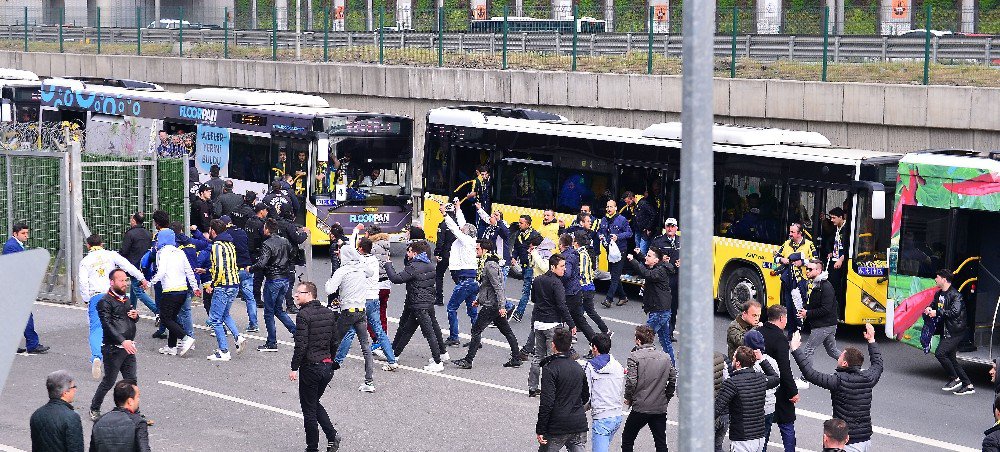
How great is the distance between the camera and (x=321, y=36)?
3775 cm

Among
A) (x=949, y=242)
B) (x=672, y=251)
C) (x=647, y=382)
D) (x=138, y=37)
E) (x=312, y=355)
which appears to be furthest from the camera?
(x=138, y=37)

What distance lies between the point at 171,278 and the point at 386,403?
281 centimetres

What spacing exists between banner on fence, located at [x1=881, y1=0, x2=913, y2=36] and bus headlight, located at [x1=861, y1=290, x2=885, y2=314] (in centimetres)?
1056

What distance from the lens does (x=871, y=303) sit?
57.8 feet

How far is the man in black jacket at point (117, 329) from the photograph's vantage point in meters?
12.6

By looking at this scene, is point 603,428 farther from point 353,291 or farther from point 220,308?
point 220,308

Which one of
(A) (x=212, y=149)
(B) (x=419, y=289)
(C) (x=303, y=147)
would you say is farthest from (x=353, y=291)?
(A) (x=212, y=149)

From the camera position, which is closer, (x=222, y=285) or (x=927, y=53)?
(x=222, y=285)

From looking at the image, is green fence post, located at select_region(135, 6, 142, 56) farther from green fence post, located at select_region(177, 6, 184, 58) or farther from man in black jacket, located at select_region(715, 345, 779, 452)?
man in black jacket, located at select_region(715, 345, 779, 452)

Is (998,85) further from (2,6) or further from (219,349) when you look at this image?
(2,6)

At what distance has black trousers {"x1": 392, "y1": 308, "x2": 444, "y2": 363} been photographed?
50.1ft

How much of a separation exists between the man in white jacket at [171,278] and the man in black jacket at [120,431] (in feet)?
19.5

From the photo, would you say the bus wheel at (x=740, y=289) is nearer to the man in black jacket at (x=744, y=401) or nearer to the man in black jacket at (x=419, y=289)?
the man in black jacket at (x=419, y=289)

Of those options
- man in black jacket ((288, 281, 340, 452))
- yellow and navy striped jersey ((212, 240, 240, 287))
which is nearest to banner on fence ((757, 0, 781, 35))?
yellow and navy striped jersey ((212, 240, 240, 287))
